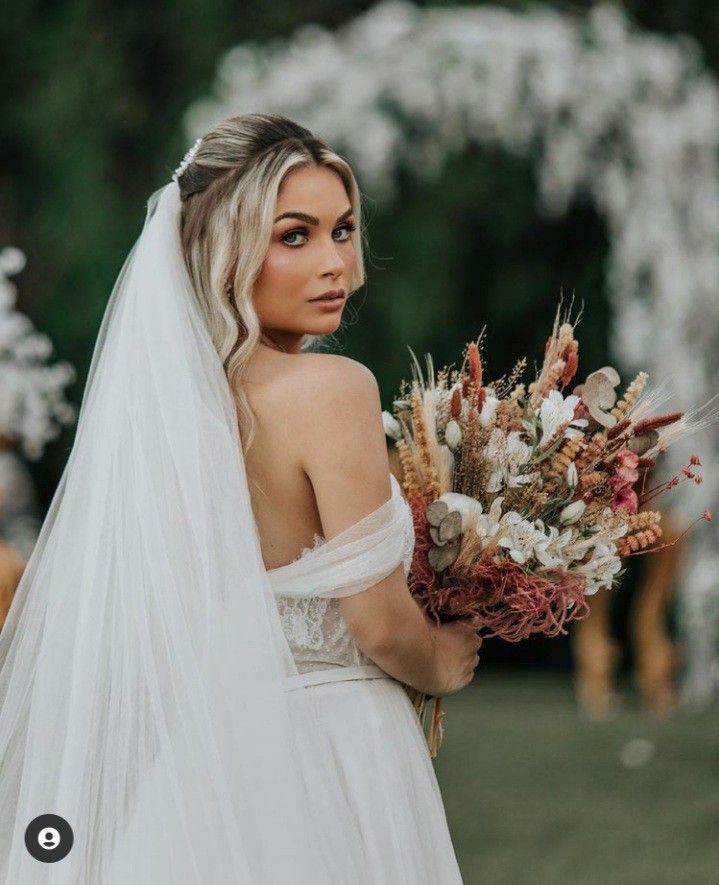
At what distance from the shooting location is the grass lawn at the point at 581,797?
18.4ft

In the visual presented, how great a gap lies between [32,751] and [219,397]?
644 mm

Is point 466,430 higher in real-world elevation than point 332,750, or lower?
higher

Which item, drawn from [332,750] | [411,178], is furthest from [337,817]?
[411,178]

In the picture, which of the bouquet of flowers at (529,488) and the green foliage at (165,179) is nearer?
the bouquet of flowers at (529,488)

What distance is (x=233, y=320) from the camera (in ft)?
8.74

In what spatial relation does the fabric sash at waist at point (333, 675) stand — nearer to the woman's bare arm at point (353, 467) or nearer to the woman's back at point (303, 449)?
the woman's bare arm at point (353, 467)

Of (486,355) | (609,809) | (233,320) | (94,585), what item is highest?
(233,320)

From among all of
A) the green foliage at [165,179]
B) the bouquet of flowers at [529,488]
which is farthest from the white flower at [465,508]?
the green foliage at [165,179]

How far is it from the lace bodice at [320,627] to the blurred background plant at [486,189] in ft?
9.98

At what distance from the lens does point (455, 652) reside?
279 cm

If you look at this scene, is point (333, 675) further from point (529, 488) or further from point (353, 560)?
point (529, 488)

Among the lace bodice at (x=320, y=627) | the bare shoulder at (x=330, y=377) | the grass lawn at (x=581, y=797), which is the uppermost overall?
the bare shoulder at (x=330, y=377)

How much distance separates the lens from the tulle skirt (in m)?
2.55

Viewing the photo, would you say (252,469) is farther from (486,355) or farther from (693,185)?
(486,355)
